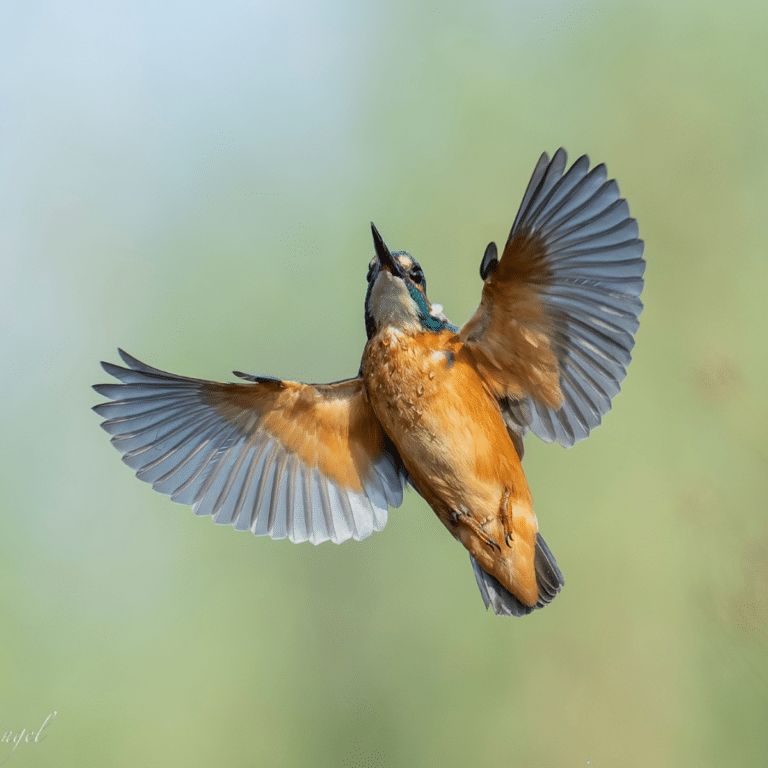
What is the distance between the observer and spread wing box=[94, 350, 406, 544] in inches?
44.4

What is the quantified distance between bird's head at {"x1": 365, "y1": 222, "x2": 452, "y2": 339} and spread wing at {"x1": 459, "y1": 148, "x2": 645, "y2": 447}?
0.06m

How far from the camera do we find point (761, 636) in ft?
5.59

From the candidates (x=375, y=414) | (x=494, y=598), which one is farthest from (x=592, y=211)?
(x=494, y=598)

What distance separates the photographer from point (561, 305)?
1.01m

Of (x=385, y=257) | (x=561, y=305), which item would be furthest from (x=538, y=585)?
(x=385, y=257)

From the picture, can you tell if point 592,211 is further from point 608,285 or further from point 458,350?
point 458,350

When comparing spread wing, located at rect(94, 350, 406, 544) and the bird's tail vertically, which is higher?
spread wing, located at rect(94, 350, 406, 544)

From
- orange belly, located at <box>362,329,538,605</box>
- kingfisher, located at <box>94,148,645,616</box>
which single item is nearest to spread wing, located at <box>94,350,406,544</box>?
kingfisher, located at <box>94,148,645,616</box>

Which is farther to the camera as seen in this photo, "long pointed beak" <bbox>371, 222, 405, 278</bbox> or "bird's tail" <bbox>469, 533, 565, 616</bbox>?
"bird's tail" <bbox>469, 533, 565, 616</bbox>

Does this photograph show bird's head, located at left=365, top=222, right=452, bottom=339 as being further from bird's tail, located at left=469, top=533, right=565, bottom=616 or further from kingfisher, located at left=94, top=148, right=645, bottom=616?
bird's tail, located at left=469, top=533, right=565, bottom=616

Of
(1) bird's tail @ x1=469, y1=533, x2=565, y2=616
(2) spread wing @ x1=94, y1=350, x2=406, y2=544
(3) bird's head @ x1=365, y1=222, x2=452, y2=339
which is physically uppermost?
(3) bird's head @ x1=365, y1=222, x2=452, y2=339

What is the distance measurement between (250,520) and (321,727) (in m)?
1.08

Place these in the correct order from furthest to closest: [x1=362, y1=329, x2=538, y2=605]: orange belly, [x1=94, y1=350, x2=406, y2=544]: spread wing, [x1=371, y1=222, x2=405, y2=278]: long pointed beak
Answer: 1. [x1=94, y1=350, x2=406, y2=544]: spread wing
2. [x1=362, y1=329, x2=538, y2=605]: orange belly
3. [x1=371, y1=222, x2=405, y2=278]: long pointed beak

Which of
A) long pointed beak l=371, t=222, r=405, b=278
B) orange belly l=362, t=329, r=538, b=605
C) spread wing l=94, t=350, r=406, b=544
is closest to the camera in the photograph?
long pointed beak l=371, t=222, r=405, b=278
